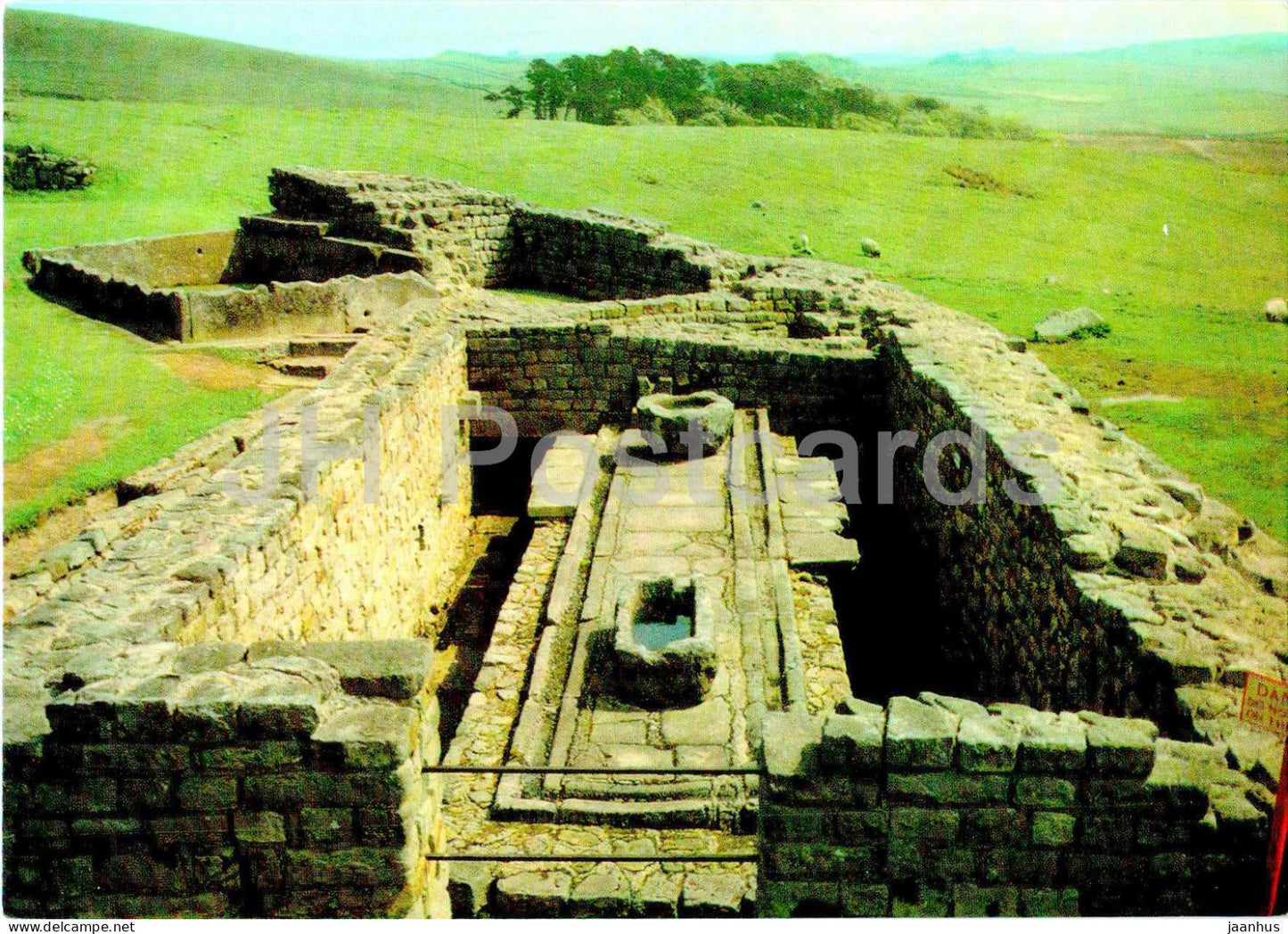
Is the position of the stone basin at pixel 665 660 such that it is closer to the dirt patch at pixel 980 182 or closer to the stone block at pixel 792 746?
the stone block at pixel 792 746

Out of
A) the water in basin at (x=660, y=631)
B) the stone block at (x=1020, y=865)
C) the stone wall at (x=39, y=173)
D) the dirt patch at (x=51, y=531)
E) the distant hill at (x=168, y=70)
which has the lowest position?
the water in basin at (x=660, y=631)

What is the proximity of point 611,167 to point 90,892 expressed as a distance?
79.8 feet

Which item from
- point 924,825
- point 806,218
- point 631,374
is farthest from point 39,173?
point 924,825

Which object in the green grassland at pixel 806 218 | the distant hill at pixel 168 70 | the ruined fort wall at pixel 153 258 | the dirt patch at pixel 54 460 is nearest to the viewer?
the dirt patch at pixel 54 460

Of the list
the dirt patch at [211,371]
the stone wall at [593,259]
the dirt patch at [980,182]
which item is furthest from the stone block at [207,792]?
the dirt patch at [980,182]

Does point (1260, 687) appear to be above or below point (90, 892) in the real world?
above

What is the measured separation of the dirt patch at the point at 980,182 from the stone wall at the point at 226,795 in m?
25.4

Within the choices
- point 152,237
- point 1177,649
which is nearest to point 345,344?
point 152,237

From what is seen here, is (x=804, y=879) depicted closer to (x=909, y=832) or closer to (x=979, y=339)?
(x=909, y=832)

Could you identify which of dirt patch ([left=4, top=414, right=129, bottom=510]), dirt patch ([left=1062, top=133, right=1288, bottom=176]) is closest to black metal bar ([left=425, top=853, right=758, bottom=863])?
dirt patch ([left=4, top=414, right=129, bottom=510])

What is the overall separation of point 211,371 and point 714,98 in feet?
56.2

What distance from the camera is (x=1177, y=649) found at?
5.43 m

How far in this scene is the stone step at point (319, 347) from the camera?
14203 mm

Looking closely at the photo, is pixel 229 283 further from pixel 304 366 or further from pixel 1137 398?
pixel 1137 398
